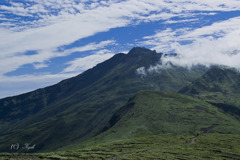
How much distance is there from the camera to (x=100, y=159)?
8900 cm

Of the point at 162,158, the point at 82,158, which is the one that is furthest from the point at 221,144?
the point at 82,158

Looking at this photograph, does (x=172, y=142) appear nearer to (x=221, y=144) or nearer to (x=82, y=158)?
(x=221, y=144)

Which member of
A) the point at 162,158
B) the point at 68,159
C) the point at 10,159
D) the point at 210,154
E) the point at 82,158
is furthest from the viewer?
the point at 210,154

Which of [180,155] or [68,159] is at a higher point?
[68,159]

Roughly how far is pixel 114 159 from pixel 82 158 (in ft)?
40.9

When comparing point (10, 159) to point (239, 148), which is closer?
point (10, 159)

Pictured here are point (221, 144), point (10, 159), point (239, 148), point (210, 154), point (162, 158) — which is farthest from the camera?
point (221, 144)

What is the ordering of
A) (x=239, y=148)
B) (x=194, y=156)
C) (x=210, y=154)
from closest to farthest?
1. (x=194, y=156)
2. (x=210, y=154)
3. (x=239, y=148)

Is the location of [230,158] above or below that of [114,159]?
below

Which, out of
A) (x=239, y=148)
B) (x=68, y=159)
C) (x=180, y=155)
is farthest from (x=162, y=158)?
(x=239, y=148)

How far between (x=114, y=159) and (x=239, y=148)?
9044cm

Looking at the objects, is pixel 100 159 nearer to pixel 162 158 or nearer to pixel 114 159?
pixel 114 159

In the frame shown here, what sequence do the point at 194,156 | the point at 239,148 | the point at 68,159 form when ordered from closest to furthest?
the point at 68,159, the point at 194,156, the point at 239,148

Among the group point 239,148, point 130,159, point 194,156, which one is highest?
point 130,159
